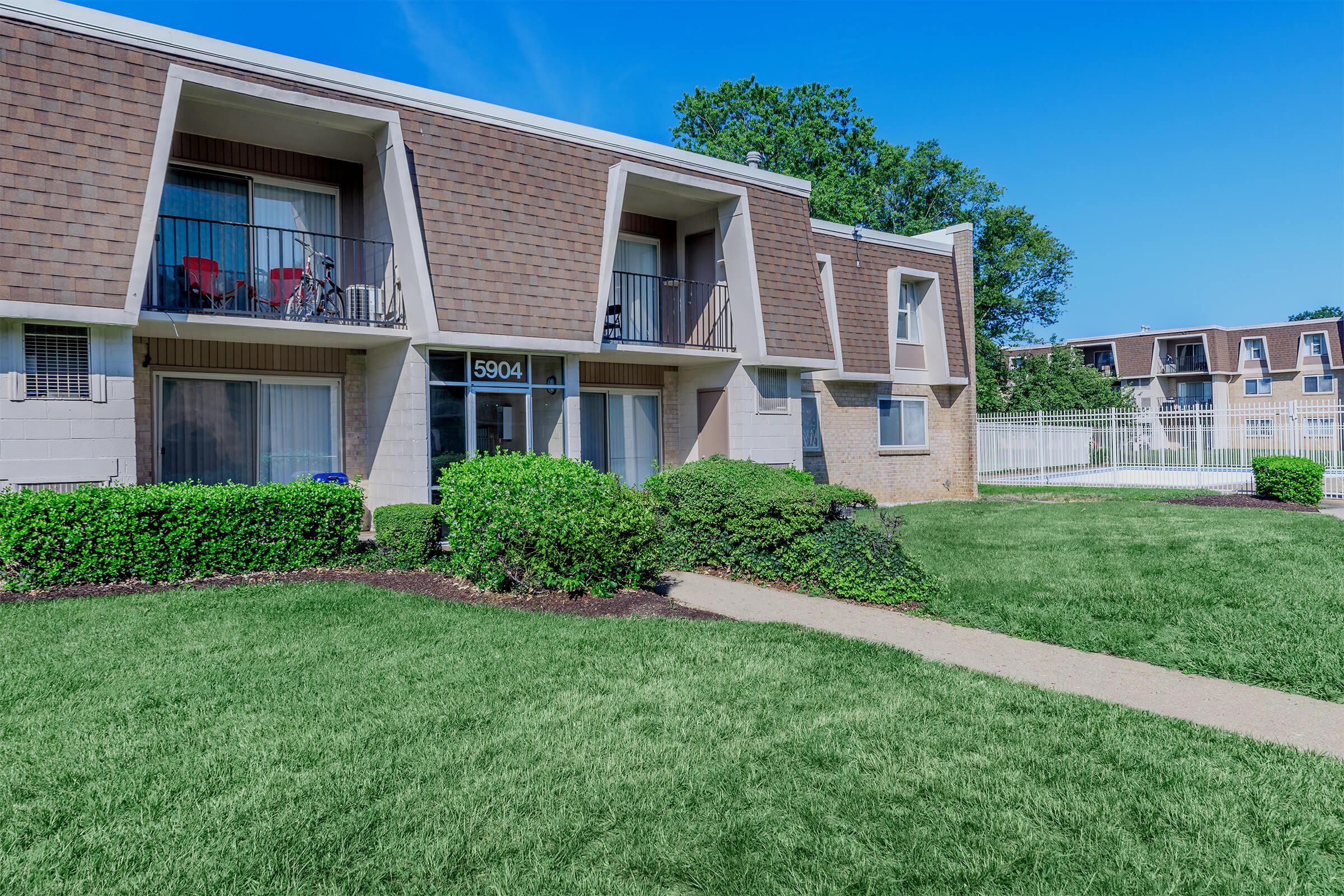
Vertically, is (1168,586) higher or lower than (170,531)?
lower

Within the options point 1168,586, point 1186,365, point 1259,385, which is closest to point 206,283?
point 1168,586

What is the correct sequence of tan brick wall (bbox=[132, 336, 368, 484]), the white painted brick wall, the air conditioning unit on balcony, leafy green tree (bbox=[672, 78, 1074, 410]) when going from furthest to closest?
1. leafy green tree (bbox=[672, 78, 1074, 410])
2. the air conditioning unit on balcony
3. tan brick wall (bbox=[132, 336, 368, 484])
4. the white painted brick wall

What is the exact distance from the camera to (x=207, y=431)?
12.3 meters

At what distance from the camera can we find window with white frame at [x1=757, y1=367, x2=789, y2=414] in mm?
15641

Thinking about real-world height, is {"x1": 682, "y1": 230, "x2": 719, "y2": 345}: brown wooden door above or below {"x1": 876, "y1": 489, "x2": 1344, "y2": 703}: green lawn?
above

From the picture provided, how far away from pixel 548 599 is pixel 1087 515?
1155cm

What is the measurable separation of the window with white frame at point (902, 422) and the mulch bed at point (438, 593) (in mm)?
12895

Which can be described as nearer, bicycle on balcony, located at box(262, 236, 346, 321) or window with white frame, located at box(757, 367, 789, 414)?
bicycle on balcony, located at box(262, 236, 346, 321)

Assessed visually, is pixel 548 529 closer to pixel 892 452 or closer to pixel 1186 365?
pixel 892 452

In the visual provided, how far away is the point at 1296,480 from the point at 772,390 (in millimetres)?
11741

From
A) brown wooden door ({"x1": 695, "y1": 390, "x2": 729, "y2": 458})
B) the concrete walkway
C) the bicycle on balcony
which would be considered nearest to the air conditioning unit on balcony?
the bicycle on balcony

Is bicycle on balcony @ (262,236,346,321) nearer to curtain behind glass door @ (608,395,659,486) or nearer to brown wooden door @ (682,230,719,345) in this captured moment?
curtain behind glass door @ (608,395,659,486)

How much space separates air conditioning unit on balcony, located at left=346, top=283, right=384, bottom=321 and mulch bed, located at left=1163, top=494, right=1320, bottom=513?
16.3 m

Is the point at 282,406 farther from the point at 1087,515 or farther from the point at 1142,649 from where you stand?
the point at 1087,515
